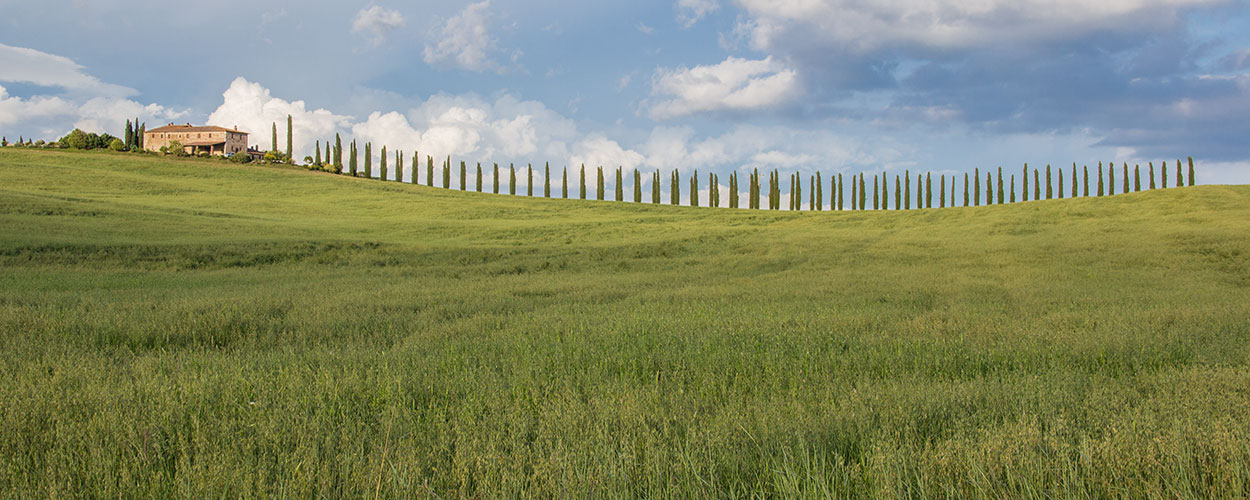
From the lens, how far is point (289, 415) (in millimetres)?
4074

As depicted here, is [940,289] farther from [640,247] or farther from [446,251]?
[446,251]

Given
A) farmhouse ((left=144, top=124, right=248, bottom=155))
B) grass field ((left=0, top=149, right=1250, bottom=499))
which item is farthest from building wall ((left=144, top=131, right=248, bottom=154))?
grass field ((left=0, top=149, right=1250, bottom=499))

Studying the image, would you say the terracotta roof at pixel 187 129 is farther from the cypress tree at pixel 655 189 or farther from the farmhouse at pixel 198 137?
the cypress tree at pixel 655 189

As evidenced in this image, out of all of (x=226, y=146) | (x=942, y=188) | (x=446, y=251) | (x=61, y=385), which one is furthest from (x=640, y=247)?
(x=226, y=146)

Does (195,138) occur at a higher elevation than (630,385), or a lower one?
higher

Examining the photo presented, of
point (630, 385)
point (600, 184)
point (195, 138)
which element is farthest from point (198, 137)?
point (630, 385)

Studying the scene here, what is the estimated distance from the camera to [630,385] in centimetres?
482

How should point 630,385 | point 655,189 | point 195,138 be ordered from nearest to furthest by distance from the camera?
point 630,385, point 655,189, point 195,138

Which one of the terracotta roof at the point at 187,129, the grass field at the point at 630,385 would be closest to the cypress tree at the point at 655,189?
the grass field at the point at 630,385

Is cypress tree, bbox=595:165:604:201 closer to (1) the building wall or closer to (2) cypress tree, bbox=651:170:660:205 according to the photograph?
(2) cypress tree, bbox=651:170:660:205

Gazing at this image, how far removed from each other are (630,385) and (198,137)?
440 feet

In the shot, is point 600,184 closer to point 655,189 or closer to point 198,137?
point 655,189

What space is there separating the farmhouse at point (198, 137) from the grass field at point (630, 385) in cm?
11212

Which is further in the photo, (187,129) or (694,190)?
(187,129)
